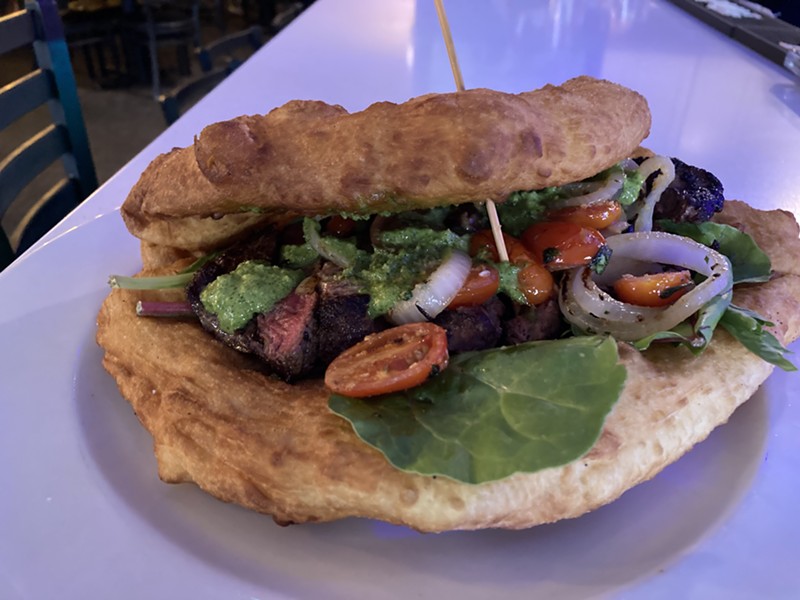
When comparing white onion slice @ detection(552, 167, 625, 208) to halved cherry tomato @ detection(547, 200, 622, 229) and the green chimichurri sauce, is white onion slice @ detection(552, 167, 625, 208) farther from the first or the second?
the green chimichurri sauce

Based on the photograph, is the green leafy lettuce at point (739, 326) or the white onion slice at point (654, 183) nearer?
the green leafy lettuce at point (739, 326)

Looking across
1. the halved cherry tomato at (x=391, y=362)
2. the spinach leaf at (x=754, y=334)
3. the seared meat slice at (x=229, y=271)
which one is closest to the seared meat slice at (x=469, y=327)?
the halved cherry tomato at (x=391, y=362)

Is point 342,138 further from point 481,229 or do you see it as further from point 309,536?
point 309,536

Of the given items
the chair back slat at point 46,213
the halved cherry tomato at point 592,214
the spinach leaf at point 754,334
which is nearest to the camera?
the spinach leaf at point 754,334

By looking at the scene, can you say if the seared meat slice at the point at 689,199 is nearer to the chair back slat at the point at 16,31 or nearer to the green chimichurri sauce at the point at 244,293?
the green chimichurri sauce at the point at 244,293

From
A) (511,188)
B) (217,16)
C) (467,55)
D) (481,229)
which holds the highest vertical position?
(511,188)

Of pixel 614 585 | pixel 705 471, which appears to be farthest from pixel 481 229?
pixel 614 585

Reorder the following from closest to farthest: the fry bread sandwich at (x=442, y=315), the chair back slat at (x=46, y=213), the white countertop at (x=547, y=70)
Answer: the fry bread sandwich at (x=442, y=315) < the chair back slat at (x=46, y=213) < the white countertop at (x=547, y=70)

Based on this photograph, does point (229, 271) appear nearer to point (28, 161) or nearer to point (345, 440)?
point (345, 440)
